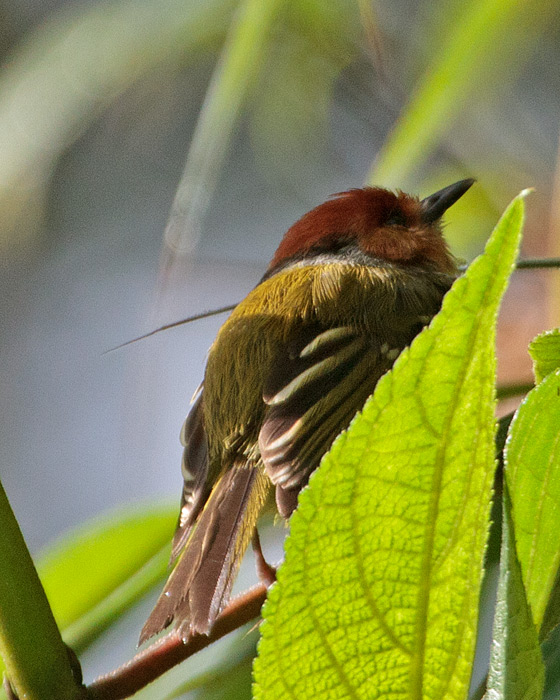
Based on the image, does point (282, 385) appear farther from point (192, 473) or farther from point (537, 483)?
point (537, 483)

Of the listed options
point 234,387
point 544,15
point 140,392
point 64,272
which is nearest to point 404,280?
point 234,387

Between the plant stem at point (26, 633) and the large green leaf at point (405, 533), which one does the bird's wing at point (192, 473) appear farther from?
the large green leaf at point (405, 533)

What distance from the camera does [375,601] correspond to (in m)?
0.64

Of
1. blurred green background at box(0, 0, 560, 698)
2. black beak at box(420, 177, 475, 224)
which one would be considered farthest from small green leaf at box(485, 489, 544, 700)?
black beak at box(420, 177, 475, 224)

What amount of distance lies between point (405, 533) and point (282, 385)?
1.14m

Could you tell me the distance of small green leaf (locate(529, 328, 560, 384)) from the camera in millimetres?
866

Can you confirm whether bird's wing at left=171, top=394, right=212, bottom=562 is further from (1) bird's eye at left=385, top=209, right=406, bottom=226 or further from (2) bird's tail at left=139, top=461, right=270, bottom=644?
(1) bird's eye at left=385, top=209, right=406, bottom=226

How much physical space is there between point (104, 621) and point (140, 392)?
3.28 ft

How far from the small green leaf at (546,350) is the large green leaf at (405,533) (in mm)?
307

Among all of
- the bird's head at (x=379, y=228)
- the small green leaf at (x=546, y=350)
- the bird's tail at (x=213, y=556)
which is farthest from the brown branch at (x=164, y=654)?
the bird's head at (x=379, y=228)

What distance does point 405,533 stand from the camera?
24.6 inches

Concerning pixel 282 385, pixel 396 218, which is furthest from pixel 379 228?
pixel 282 385

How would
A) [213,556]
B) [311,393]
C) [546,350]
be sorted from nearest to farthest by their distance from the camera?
[546,350] → [213,556] → [311,393]

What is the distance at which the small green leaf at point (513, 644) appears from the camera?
25.3 inches
